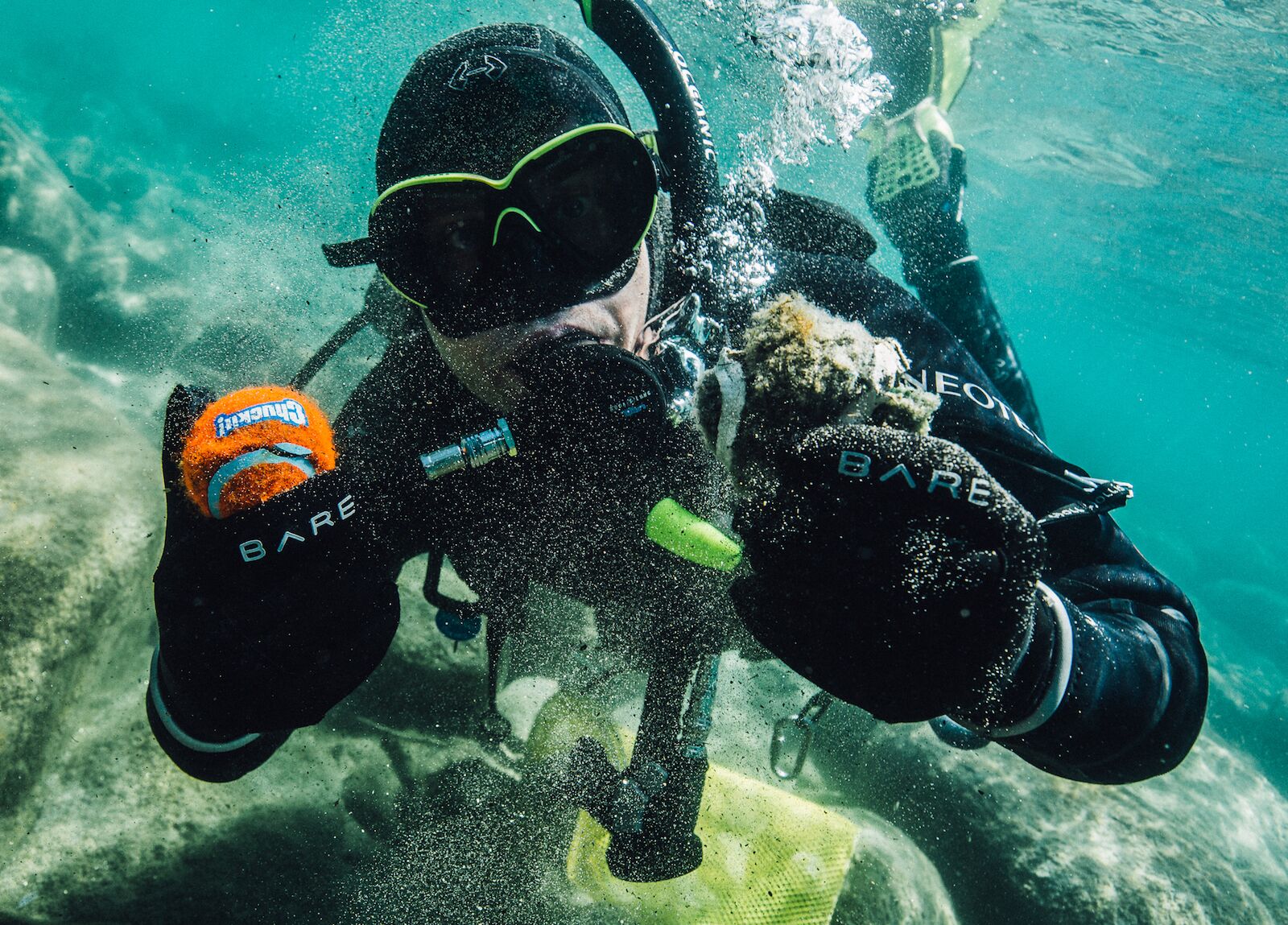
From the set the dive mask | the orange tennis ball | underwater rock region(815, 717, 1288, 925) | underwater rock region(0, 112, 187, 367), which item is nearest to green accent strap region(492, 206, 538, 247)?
the dive mask

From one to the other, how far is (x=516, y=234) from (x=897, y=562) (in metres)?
1.53

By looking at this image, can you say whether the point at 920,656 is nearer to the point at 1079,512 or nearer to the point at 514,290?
the point at 1079,512

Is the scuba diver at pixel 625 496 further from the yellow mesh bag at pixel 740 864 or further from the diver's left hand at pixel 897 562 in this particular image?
the yellow mesh bag at pixel 740 864

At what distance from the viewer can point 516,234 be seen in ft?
6.23

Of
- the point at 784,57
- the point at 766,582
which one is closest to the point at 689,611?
the point at 766,582

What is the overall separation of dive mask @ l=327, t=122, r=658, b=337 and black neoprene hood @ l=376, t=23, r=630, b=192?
74 millimetres

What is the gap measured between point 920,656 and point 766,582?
1.06ft

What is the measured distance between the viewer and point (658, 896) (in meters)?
3.01

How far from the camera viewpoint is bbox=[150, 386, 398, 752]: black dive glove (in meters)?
1.27

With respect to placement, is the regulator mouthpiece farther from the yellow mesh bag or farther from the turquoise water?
the turquoise water

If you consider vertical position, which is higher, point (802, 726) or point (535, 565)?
point (535, 565)

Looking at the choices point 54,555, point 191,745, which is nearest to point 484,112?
point 191,745

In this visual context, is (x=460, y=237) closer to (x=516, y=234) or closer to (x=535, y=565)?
(x=516, y=234)

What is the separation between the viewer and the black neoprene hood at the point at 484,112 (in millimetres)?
1825
